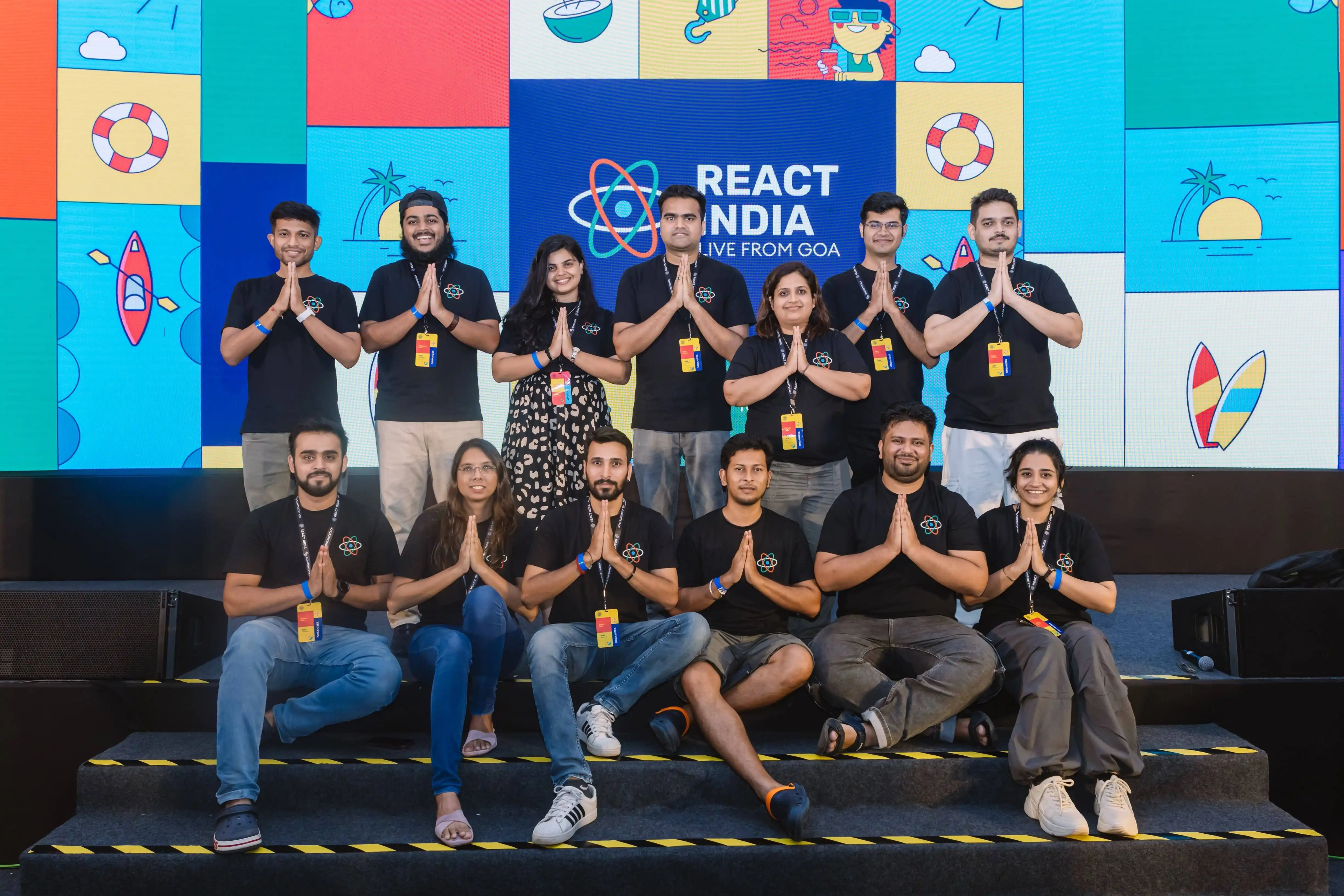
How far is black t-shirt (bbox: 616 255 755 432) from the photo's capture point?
388cm

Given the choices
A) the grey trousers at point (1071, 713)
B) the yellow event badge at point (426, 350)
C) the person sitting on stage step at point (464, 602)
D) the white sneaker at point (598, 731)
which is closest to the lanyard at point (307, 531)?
the person sitting on stage step at point (464, 602)

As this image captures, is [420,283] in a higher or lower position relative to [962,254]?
lower

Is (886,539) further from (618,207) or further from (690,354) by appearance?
(618,207)

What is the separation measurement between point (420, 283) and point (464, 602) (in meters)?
1.42

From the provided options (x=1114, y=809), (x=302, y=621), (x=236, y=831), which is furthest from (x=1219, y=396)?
(x=236, y=831)

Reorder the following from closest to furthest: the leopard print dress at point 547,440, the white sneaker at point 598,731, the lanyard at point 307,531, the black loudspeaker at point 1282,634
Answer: the white sneaker at point 598,731 → the lanyard at point 307,531 → the black loudspeaker at point 1282,634 → the leopard print dress at point 547,440

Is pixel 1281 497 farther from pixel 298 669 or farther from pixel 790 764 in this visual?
pixel 298 669

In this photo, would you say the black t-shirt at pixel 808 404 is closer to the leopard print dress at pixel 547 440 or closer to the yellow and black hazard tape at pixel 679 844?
the leopard print dress at pixel 547 440

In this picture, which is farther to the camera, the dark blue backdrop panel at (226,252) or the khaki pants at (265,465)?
the dark blue backdrop panel at (226,252)

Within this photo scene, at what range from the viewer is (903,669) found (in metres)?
3.38

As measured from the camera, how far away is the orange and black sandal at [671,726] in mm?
3221

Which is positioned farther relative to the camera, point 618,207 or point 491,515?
point 618,207

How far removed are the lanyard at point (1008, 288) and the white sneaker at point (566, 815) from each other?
227cm

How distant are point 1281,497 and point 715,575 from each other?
10.8 feet
